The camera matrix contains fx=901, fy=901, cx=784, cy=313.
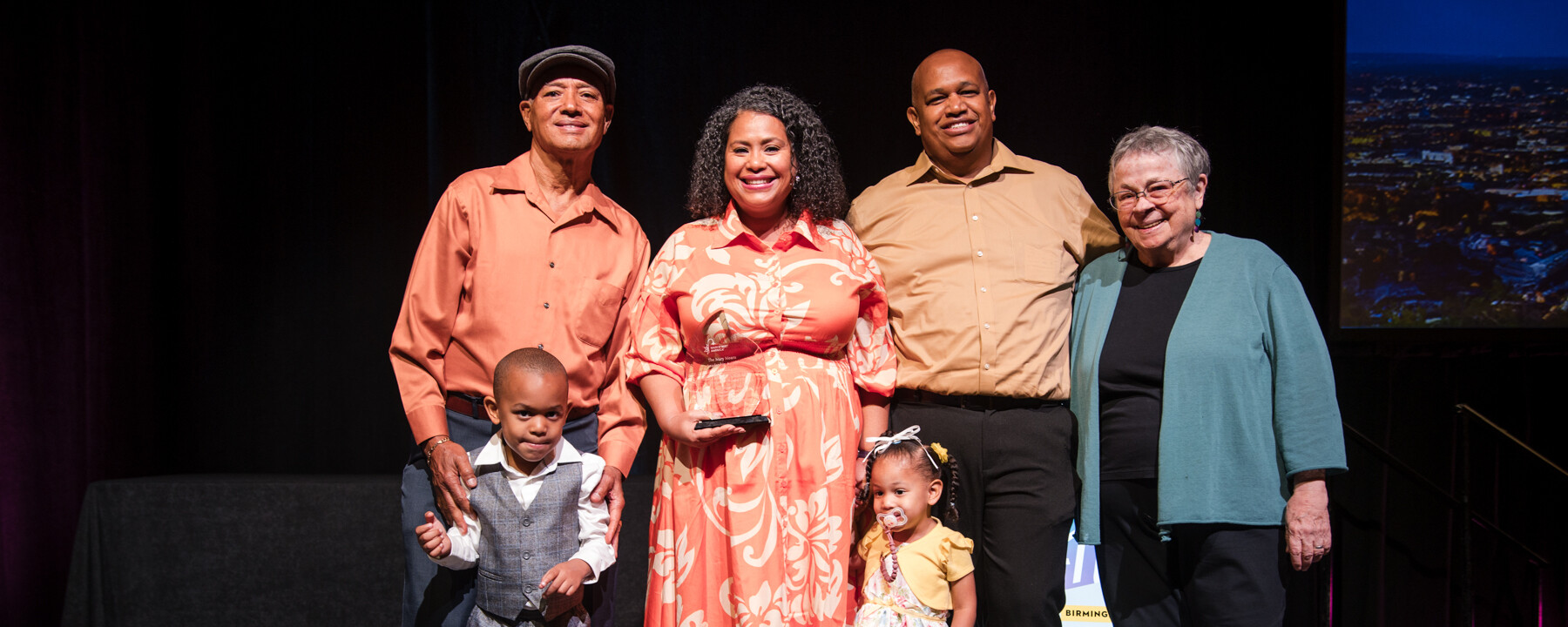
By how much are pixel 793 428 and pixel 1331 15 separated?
298 centimetres

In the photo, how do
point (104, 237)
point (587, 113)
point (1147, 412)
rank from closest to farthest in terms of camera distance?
point (1147, 412)
point (587, 113)
point (104, 237)

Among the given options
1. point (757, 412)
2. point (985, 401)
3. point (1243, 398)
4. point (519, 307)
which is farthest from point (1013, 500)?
point (519, 307)

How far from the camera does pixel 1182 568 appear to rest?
214 centimetres

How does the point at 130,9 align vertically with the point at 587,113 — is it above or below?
above

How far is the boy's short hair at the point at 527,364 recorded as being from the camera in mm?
1950

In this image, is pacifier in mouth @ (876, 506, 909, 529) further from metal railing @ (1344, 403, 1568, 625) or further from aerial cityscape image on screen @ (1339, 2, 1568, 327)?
aerial cityscape image on screen @ (1339, 2, 1568, 327)

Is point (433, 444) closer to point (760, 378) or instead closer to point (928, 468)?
point (760, 378)

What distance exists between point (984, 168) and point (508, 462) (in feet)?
4.77

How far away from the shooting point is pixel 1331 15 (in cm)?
355

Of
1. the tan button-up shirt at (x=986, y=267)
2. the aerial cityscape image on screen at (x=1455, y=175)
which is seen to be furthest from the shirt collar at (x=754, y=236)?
the aerial cityscape image on screen at (x=1455, y=175)

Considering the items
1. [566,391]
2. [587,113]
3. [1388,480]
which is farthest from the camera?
[1388,480]

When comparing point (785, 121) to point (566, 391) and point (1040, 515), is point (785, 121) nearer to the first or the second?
point (566, 391)

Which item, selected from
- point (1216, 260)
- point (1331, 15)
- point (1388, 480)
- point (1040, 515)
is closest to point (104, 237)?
point (1040, 515)

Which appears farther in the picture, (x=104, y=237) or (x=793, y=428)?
(x=104, y=237)
